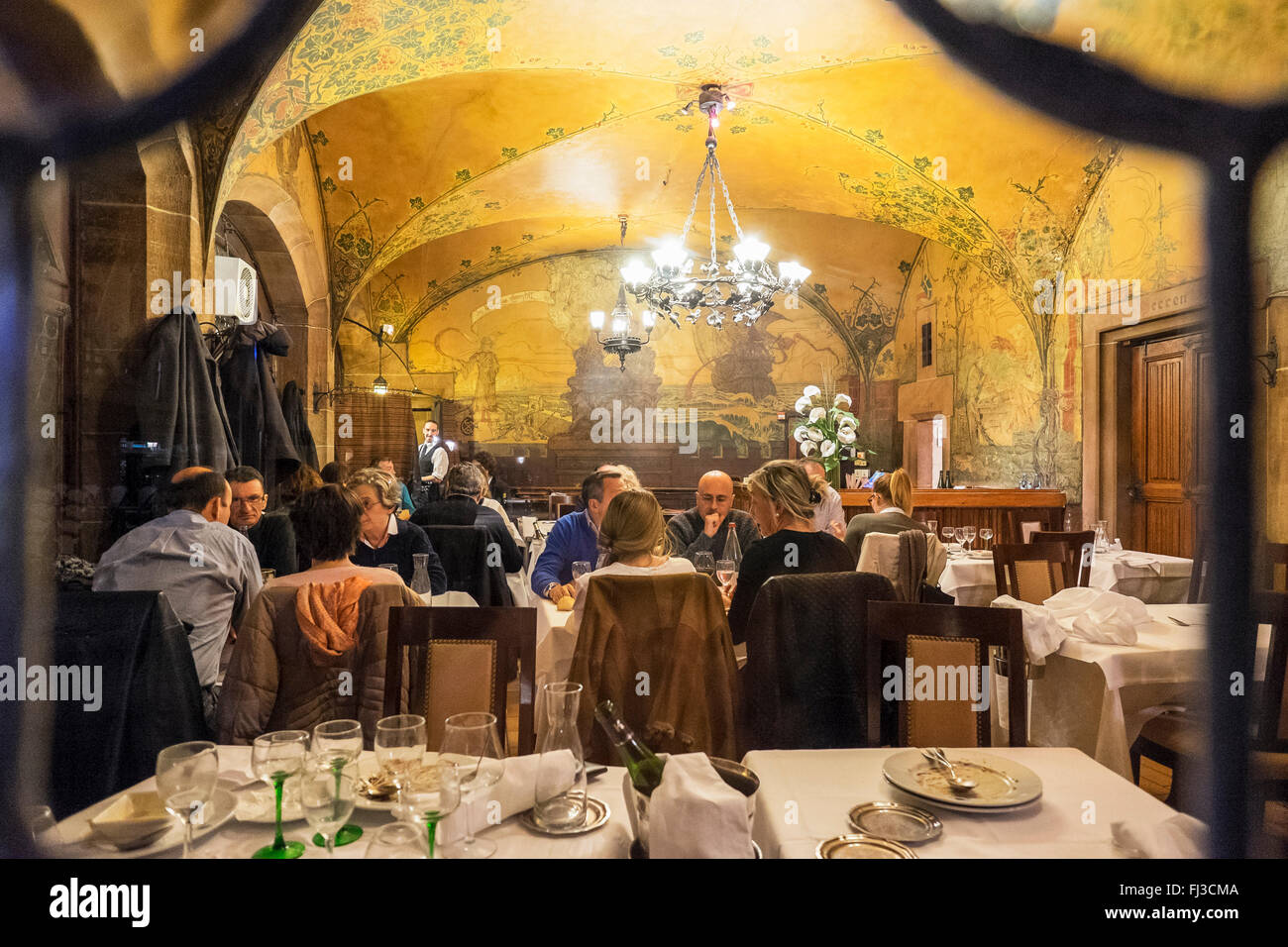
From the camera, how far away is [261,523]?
3537mm

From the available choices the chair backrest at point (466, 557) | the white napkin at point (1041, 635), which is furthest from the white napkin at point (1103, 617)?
the chair backrest at point (466, 557)

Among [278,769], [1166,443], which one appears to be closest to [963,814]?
[278,769]

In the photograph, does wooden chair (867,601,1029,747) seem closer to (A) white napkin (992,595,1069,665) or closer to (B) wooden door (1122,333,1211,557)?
(A) white napkin (992,595,1069,665)

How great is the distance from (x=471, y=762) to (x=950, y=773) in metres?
0.90

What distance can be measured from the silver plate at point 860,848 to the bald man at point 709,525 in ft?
8.49

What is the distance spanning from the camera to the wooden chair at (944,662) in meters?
1.79

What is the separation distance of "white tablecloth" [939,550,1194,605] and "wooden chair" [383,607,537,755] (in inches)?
131

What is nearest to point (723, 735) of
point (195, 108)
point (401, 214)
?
point (195, 108)

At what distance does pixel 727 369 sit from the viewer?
11383 mm

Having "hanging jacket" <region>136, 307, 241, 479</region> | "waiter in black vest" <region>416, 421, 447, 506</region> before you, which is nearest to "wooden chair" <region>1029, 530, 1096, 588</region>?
"hanging jacket" <region>136, 307, 241, 479</region>

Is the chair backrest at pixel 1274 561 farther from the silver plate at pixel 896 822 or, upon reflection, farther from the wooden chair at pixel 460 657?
the wooden chair at pixel 460 657

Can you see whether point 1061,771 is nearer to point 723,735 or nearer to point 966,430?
point 723,735

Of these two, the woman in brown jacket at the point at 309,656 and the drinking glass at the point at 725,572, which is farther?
the drinking glass at the point at 725,572
